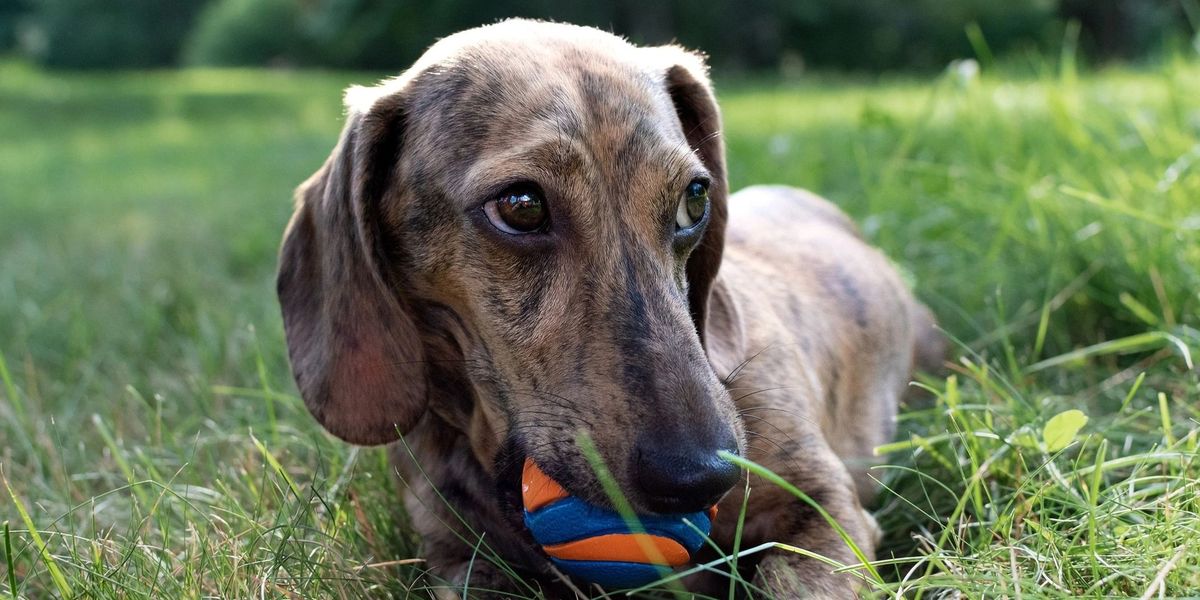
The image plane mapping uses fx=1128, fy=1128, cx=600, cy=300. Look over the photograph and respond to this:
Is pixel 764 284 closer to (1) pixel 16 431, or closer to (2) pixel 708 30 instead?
(1) pixel 16 431

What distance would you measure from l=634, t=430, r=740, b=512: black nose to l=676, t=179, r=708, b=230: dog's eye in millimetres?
693

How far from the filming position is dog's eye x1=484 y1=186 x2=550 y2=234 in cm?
240

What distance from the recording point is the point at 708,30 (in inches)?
1089

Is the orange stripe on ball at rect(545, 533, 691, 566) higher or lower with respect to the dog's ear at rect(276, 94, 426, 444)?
lower

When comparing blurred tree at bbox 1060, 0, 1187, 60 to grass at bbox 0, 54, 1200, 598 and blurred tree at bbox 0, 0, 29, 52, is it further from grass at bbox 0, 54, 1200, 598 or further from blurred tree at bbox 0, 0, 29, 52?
blurred tree at bbox 0, 0, 29, 52

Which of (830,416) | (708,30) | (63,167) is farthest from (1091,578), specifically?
(708,30)

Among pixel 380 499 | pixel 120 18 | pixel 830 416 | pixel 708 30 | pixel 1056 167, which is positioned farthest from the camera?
pixel 120 18

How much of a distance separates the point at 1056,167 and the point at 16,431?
4.55 m

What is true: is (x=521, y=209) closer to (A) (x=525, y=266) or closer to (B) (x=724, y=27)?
(A) (x=525, y=266)

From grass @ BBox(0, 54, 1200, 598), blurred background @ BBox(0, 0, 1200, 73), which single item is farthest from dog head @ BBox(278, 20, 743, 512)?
blurred background @ BBox(0, 0, 1200, 73)

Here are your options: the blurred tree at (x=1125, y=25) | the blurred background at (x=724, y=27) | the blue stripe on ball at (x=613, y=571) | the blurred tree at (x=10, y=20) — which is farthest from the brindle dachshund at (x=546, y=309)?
the blurred tree at (x=10, y=20)

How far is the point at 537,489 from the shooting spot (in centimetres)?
230

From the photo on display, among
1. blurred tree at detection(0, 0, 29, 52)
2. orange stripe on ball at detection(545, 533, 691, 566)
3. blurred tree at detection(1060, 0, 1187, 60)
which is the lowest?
blurred tree at detection(0, 0, 29, 52)

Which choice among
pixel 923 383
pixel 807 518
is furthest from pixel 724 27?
pixel 807 518
